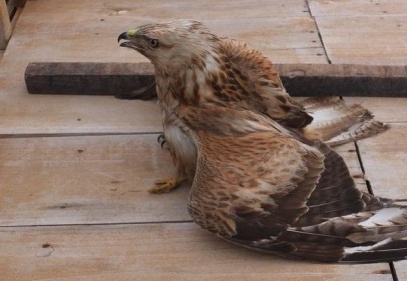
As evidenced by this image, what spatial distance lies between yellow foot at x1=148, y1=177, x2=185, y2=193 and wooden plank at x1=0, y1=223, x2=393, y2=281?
15cm

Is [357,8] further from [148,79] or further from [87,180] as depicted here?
[87,180]

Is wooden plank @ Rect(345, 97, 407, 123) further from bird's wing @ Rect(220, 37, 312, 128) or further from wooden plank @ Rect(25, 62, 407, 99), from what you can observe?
bird's wing @ Rect(220, 37, 312, 128)

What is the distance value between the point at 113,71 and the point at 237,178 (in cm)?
88

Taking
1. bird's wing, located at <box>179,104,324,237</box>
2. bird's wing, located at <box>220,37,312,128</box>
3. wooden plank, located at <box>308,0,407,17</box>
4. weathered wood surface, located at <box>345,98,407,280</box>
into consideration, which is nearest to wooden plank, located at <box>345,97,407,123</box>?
weathered wood surface, located at <box>345,98,407,280</box>

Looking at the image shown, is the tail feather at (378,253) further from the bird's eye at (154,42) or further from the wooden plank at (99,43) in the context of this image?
the wooden plank at (99,43)

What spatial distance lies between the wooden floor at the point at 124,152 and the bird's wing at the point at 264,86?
21cm

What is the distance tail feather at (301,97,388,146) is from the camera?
8.14 feet

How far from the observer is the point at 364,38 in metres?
3.06

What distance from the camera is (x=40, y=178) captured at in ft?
7.84

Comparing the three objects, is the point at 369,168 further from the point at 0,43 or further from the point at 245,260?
the point at 0,43

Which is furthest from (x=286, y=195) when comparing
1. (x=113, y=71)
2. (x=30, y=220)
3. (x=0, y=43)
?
(x=0, y=43)

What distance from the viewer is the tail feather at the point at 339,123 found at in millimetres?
2480

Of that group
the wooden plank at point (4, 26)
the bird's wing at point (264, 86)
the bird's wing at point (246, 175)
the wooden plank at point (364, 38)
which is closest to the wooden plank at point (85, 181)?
the bird's wing at point (246, 175)

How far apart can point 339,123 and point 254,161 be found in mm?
528
